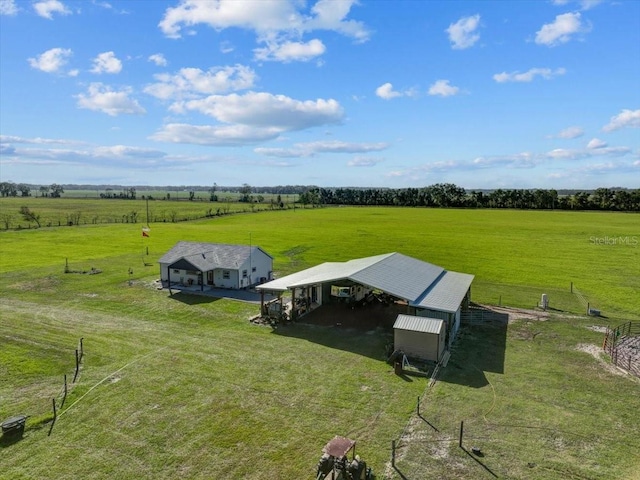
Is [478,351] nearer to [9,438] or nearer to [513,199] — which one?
[9,438]

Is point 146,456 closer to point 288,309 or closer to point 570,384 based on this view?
point 288,309

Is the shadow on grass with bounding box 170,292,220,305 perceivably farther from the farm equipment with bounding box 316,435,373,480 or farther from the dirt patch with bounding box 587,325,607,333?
the dirt patch with bounding box 587,325,607,333

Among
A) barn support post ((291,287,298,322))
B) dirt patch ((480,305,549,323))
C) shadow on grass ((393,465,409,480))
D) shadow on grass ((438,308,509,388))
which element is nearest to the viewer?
shadow on grass ((393,465,409,480))

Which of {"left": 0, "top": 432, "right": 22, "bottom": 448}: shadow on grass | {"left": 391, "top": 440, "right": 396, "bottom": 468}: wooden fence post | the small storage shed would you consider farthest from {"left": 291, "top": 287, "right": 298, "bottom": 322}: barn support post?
{"left": 0, "top": 432, "right": 22, "bottom": 448}: shadow on grass

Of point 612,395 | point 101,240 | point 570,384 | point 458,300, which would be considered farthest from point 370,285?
point 101,240

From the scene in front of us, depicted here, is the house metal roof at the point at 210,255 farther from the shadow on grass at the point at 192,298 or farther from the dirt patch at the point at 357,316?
the dirt patch at the point at 357,316

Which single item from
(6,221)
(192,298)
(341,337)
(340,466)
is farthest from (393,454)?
(6,221)
